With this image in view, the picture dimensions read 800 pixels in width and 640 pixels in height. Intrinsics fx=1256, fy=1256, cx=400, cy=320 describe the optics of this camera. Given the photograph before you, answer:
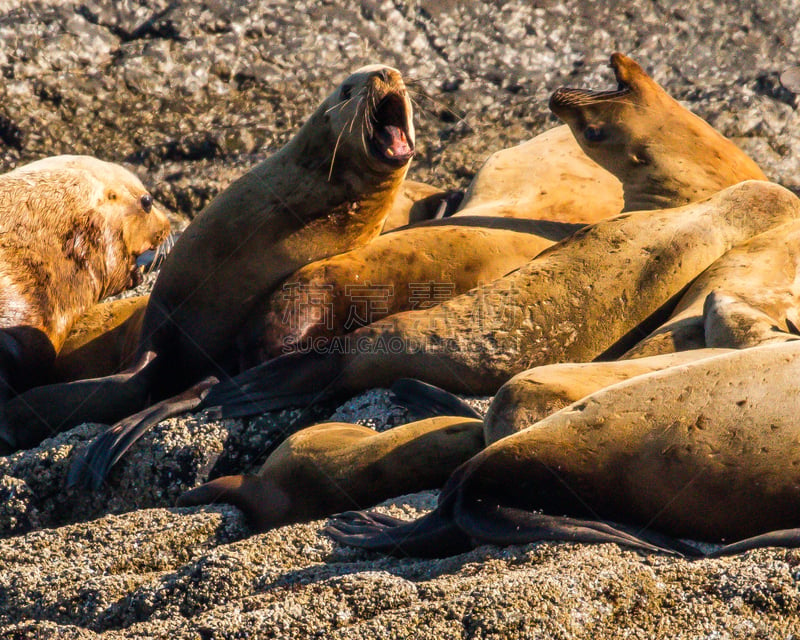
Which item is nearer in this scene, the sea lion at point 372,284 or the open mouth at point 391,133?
the sea lion at point 372,284

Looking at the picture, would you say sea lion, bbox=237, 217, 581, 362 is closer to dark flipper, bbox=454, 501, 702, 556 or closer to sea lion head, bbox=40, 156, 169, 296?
sea lion head, bbox=40, 156, 169, 296

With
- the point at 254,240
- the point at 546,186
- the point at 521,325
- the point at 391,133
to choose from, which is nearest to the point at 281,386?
the point at 254,240

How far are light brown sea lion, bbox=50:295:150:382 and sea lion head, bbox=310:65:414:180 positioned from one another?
1350mm

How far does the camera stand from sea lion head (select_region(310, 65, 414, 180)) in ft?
20.5

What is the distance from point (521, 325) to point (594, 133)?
2139mm

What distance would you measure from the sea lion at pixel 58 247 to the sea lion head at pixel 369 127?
5.31ft

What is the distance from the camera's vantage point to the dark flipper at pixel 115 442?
5.21 metres

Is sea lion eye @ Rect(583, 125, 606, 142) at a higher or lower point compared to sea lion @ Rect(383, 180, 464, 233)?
higher

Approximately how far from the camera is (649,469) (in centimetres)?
340

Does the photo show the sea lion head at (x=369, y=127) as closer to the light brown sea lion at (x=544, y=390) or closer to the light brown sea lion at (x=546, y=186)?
the light brown sea lion at (x=546, y=186)

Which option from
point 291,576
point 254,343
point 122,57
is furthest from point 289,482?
point 122,57

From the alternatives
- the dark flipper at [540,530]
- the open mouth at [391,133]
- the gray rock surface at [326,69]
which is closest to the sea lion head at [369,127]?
the open mouth at [391,133]

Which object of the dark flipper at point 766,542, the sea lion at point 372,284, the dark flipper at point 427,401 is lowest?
the dark flipper at point 427,401

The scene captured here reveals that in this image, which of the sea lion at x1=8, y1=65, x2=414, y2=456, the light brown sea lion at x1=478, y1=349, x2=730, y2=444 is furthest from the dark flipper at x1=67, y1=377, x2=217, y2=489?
the light brown sea lion at x1=478, y1=349, x2=730, y2=444
